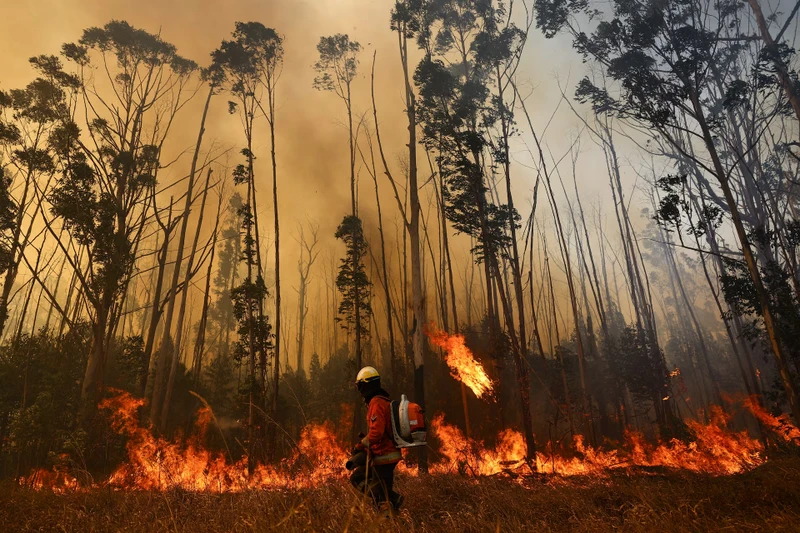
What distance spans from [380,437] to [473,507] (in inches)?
95.0

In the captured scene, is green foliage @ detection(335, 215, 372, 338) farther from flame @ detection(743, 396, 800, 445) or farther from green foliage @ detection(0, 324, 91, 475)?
flame @ detection(743, 396, 800, 445)

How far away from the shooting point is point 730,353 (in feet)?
118

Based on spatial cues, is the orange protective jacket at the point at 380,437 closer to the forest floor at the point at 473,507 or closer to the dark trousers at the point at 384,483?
the dark trousers at the point at 384,483

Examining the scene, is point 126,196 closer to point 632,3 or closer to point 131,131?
point 131,131

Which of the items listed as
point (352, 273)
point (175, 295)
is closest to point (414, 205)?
point (352, 273)

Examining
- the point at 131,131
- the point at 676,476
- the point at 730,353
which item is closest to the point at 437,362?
the point at 676,476

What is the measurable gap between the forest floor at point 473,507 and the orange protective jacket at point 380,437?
478 millimetres

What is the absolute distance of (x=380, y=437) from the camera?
3.91 meters

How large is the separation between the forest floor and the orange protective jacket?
478mm

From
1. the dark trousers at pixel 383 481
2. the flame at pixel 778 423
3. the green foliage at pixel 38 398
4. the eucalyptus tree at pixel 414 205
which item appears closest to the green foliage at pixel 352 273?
the eucalyptus tree at pixel 414 205

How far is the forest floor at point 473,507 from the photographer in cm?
372

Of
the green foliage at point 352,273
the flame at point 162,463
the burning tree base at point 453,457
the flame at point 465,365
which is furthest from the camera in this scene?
the green foliage at point 352,273

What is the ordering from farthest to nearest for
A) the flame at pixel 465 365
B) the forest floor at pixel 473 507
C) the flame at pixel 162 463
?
1. the flame at pixel 465 365
2. the flame at pixel 162 463
3. the forest floor at pixel 473 507

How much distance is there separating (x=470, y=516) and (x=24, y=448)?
51.7 feet
